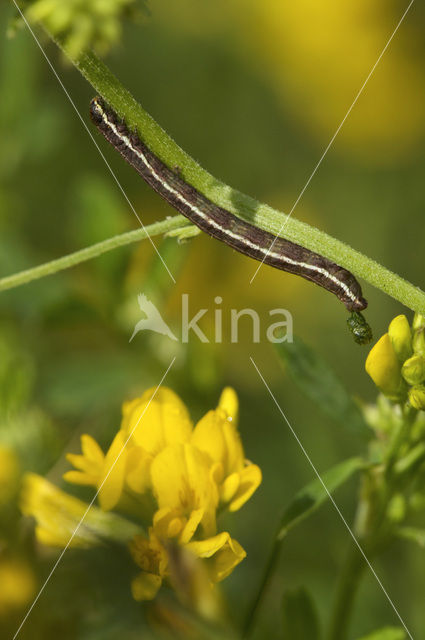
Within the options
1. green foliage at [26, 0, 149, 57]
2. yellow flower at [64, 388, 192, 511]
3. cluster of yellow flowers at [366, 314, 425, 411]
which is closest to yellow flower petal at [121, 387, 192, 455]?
yellow flower at [64, 388, 192, 511]

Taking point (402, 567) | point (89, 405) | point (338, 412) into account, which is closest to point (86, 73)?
point (338, 412)

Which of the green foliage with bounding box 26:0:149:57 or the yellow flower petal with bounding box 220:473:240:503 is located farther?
the yellow flower petal with bounding box 220:473:240:503

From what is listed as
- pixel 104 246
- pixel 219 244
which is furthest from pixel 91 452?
pixel 219 244

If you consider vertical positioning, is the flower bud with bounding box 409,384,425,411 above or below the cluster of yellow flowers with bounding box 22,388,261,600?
above

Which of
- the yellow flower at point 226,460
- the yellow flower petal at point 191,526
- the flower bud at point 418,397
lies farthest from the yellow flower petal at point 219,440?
the flower bud at point 418,397

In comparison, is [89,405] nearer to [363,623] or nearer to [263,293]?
[363,623]

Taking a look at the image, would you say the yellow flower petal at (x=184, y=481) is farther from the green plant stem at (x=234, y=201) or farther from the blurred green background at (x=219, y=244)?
the green plant stem at (x=234, y=201)

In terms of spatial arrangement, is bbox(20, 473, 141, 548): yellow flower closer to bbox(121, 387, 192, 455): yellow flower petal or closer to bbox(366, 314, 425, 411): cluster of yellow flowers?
bbox(121, 387, 192, 455): yellow flower petal
